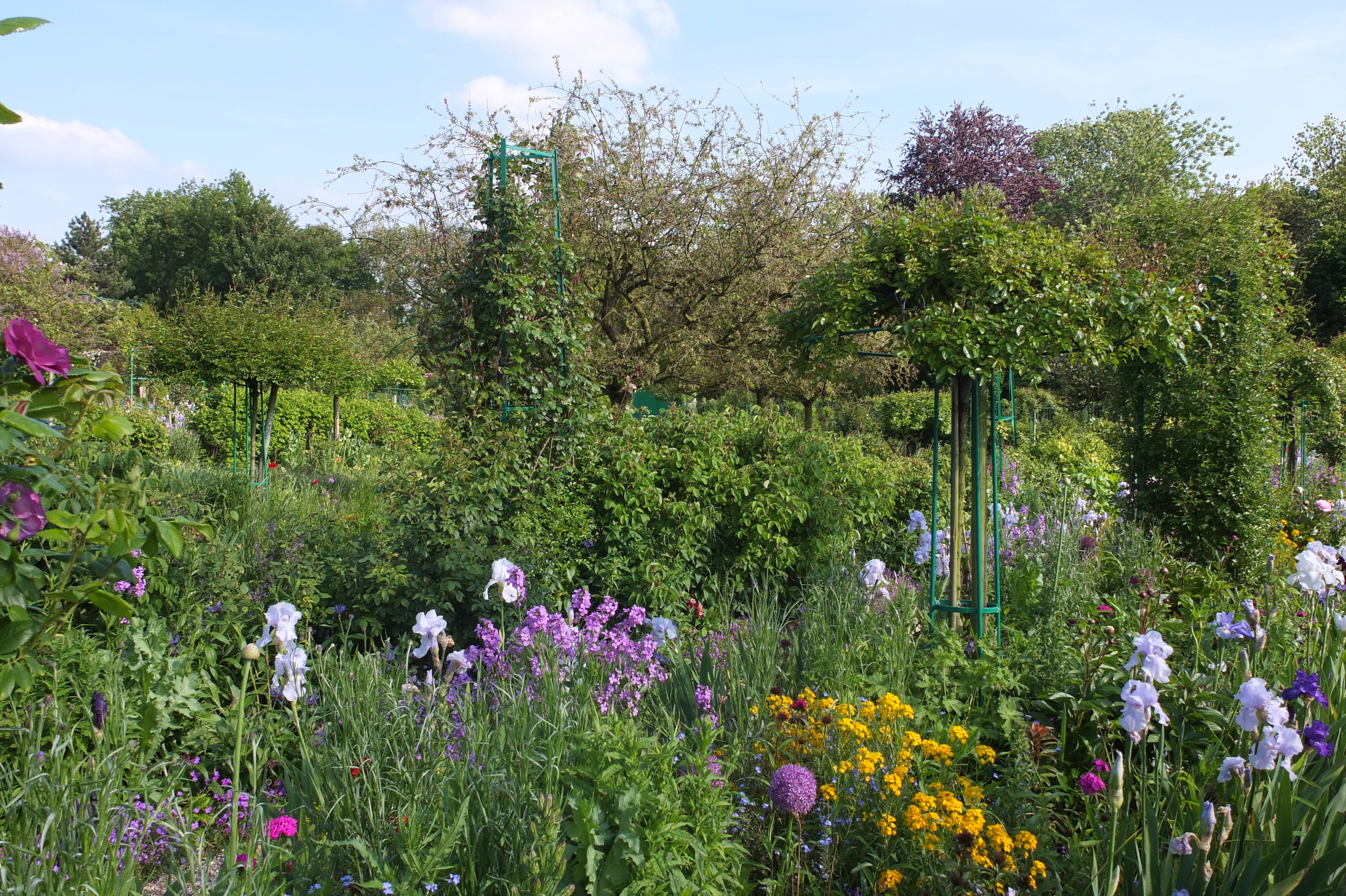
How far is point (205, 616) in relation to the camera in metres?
3.11

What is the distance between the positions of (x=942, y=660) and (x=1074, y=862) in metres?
0.96

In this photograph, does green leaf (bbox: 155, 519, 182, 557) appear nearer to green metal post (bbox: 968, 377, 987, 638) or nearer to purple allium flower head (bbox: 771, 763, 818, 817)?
purple allium flower head (bbox: 771, 763, 818, 817)

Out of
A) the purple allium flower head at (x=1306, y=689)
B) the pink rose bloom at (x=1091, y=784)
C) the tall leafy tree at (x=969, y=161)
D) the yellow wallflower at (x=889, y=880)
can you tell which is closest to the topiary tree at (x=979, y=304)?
the purple allium flower head at (x=1306, y=689)

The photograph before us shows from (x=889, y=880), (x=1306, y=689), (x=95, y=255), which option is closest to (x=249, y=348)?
(x=889, y=880)

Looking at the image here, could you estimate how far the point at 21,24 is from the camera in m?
1.34

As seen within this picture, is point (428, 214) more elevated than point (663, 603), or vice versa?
point (428, 214)

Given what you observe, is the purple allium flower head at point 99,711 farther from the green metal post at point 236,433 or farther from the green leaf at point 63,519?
the green metal post at point 236,433

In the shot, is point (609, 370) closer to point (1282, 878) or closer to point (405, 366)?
point (1282, 878)

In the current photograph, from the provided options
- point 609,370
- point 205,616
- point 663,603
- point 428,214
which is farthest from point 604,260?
point 205,616

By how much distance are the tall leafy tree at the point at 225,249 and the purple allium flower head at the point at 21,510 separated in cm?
2937

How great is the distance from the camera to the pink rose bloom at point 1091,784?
1908mm

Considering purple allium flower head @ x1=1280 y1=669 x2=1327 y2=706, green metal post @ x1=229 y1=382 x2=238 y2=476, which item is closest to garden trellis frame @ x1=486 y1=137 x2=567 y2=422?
purple allium flower head @ x1=1280 y1=669 x2=1327 y2=706

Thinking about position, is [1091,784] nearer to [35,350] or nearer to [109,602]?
[109,602]

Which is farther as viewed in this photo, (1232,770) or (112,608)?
(1232,770)
